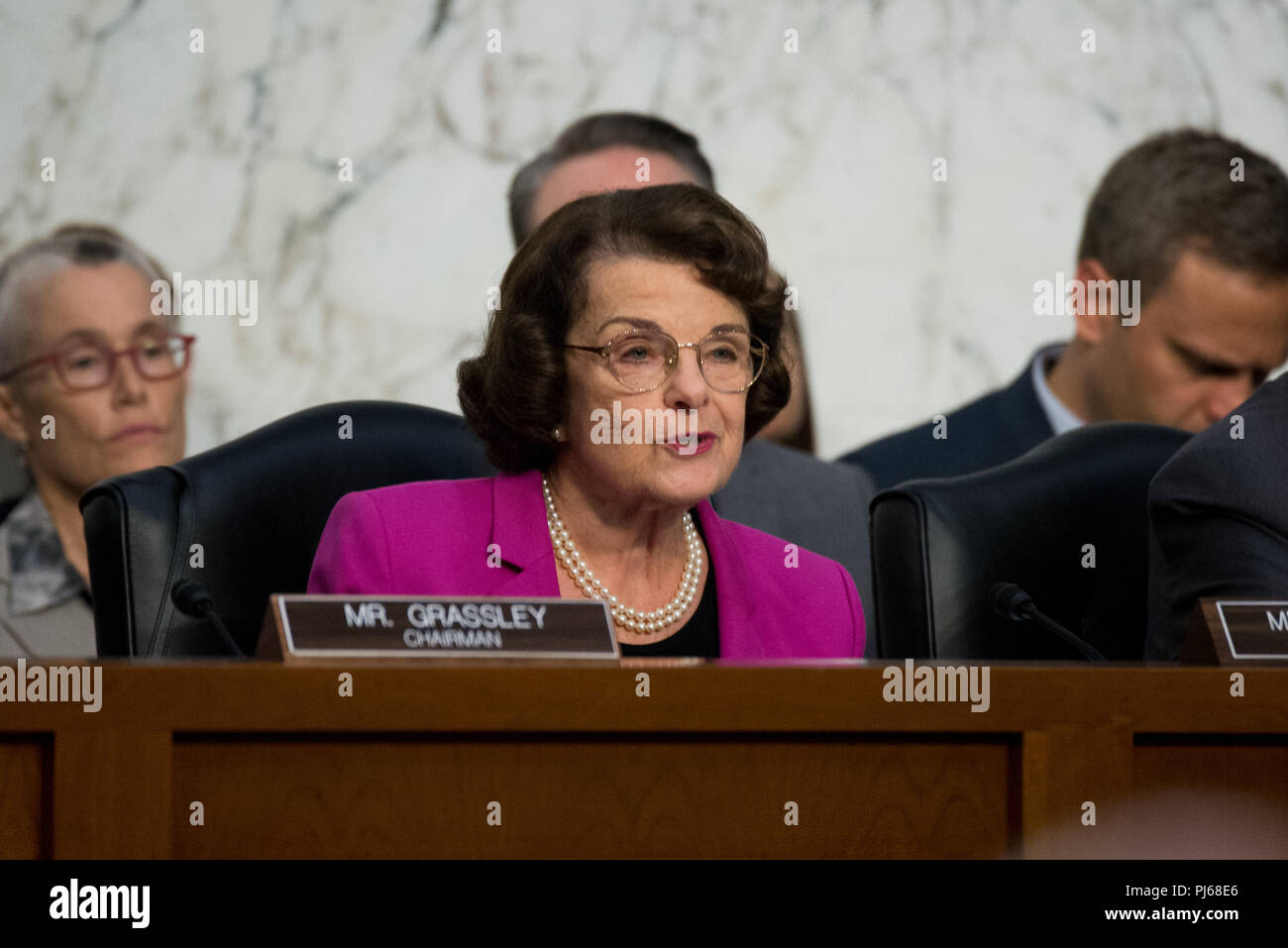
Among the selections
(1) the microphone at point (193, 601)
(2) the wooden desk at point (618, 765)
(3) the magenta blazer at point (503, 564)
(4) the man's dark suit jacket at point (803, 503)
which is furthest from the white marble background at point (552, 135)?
(2) the wooden desk at point (618, 765)

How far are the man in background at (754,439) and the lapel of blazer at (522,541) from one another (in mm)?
723

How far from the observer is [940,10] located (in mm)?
2910

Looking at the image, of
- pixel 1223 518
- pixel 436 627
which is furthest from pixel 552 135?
pixel 436 627

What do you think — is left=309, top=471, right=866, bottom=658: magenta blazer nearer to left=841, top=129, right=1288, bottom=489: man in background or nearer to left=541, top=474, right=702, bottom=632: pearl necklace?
left=541, top=474, right=702, bottom=632: pearl necklace

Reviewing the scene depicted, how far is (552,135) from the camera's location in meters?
2.81

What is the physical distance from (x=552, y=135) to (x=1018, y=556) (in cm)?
130

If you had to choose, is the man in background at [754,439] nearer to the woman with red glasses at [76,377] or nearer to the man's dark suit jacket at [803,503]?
the man's dark suit jacket at [803,503]

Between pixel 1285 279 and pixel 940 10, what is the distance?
789 mm

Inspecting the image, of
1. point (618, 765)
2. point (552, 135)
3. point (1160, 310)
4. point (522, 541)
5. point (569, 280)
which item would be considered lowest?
point (618, 765)

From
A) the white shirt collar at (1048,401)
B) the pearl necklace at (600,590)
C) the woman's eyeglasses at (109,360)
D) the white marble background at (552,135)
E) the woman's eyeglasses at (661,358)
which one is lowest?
the pearl necklace at (600,590)

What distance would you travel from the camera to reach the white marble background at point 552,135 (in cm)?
272

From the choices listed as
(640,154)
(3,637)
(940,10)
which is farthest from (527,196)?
(3,637)

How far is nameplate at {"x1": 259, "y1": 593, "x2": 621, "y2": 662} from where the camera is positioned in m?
1.08

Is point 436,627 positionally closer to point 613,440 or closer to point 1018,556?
point 613,440
